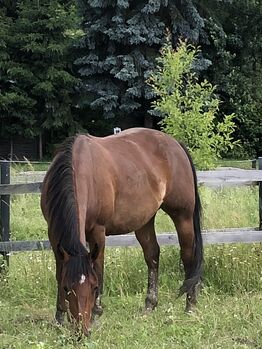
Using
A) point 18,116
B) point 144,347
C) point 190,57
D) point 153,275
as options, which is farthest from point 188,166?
point 18,116

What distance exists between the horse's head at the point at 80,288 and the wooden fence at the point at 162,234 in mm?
2021

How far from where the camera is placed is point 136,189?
5.19m

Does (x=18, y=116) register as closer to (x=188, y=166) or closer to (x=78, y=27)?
(x=78, y=27)

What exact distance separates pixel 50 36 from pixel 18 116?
12.1 feet

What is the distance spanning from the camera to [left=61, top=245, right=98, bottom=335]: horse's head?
3.74m

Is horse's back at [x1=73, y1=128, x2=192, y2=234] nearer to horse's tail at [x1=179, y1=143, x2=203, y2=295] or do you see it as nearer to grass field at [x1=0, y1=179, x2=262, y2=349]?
horse's tail at [x1=179, y1=143, x2=203, y2=295]

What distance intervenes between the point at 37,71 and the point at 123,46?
3.72 m

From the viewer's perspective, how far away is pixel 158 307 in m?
5.36

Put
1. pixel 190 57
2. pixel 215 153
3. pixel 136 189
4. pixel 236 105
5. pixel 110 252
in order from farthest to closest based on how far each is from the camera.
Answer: pixel 236 105, pixel 190 57, pixel 215 153, pixel 110 252, pixel 136 189

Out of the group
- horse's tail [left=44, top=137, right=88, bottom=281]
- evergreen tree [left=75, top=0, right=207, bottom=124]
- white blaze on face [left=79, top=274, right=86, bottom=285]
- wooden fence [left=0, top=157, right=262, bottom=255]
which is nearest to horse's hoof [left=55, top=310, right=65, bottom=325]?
horse's tail [left=44, top=137, right=88, bottom=281]

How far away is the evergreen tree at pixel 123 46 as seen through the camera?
2353 centimetres

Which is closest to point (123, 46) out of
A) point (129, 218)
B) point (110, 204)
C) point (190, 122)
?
point (190, 122)

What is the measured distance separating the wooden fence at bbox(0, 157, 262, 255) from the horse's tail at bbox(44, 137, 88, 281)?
51.0 inches

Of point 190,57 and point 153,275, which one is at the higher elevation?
point 190,57
